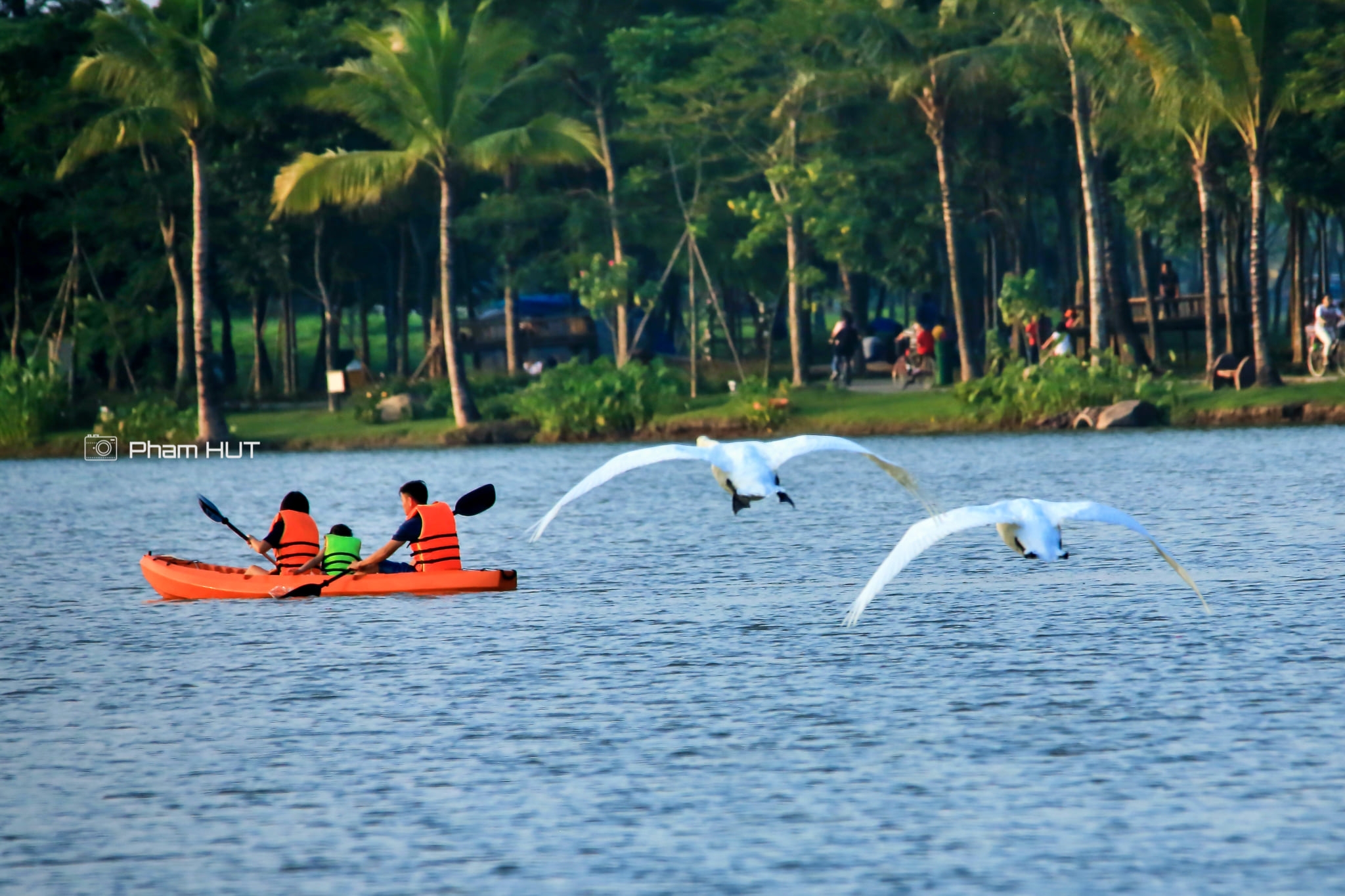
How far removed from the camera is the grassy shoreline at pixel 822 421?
134 ft

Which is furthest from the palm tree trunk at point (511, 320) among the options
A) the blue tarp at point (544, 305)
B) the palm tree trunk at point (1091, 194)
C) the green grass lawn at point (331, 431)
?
the palm tree trunk at point (1091, 194)

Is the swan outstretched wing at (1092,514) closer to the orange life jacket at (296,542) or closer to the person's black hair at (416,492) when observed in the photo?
the person's black hair at (416,492)

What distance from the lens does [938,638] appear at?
16.7 metres

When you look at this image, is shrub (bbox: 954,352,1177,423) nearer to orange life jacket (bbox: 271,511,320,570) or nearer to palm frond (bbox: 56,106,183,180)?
palm frond (bbox: 56,106,183,180)

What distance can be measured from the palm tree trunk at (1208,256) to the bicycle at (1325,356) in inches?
82.3

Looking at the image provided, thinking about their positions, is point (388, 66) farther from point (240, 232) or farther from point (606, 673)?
point (606, 673)

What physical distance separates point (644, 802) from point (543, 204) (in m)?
43.9

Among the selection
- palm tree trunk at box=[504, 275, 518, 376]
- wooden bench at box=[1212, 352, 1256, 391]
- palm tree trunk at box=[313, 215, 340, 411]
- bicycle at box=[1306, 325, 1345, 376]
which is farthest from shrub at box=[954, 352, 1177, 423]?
palm tree trunk at box=[313, 215, 340, 411]

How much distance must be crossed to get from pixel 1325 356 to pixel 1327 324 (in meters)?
0.69

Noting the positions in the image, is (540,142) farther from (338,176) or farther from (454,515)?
(454,515)

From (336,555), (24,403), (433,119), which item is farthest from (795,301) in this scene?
(336,555)

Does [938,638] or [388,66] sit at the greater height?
[388,66]

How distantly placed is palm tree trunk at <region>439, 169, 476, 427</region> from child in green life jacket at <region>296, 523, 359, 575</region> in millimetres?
26187

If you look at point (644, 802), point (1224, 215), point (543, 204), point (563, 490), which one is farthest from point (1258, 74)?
point (644, 802)
